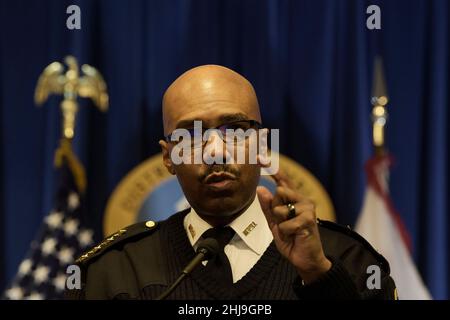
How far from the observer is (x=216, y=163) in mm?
1371

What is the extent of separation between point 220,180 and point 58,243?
1.70 metres

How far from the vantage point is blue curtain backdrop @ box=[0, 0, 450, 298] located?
9.47 feet

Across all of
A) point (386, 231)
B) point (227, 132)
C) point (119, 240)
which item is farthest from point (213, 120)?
point (386, 231)

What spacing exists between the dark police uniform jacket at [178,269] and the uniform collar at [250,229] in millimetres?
21

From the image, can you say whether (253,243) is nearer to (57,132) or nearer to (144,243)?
(144,243)

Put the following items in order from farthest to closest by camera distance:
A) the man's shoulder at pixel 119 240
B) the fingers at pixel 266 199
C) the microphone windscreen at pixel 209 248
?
the man's shoulder at pixel 119 240
the microphone windscreen at pixel 209 248
the fingers at pixel 266 199

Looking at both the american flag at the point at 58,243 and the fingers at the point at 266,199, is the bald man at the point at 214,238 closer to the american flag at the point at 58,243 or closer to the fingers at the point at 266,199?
the fingers at the point at 266,199

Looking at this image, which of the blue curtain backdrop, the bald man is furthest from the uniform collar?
the blue curtain backdrop

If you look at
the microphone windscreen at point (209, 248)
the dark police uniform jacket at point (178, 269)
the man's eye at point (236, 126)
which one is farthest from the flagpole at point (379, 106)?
the microphone windscreen at point (209, 248)

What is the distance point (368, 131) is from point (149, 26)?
3.64ft

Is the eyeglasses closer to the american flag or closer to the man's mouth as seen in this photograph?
the man's mouth

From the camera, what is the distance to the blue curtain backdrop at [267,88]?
9.47ft

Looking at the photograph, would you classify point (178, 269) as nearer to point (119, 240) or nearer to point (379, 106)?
point (119, 240)
